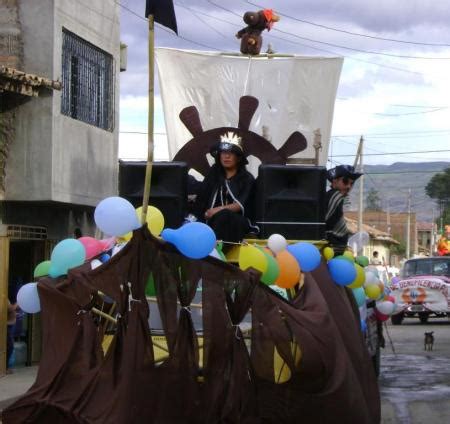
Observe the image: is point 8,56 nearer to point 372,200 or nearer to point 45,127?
point 45,127

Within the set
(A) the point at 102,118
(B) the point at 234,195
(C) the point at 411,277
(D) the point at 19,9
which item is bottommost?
(C) the point at 411,277

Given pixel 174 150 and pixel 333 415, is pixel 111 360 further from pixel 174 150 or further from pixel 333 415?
pixel 174 150

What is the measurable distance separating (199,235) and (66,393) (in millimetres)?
1449

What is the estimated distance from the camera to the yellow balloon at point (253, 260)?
8094 millimetres

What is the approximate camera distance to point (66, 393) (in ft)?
24.1

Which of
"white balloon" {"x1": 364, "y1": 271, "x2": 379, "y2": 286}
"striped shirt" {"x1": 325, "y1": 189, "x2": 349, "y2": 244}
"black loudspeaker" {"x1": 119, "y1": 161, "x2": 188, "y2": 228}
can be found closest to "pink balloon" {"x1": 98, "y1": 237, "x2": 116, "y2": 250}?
"black loudspeaker" {"x1": 119, "y1": 161, "x2": 188, "y2": 228}

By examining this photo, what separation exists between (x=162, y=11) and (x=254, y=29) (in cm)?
909

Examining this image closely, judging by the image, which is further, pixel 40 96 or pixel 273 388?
pixel 40 96

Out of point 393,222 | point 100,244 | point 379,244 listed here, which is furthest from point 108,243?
point 393,222

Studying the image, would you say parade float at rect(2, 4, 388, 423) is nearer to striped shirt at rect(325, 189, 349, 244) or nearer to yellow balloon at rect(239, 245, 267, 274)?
yellow balloon at rect(239, 245, 267, 274)

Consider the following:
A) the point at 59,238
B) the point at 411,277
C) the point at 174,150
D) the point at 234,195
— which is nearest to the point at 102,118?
the point at 59,238

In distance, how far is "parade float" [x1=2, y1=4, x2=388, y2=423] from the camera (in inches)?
277

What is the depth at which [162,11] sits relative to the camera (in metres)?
7.30

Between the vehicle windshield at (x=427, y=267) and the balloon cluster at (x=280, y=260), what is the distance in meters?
23.0
